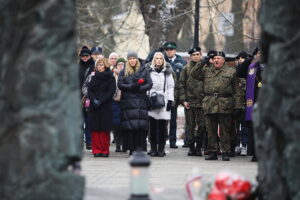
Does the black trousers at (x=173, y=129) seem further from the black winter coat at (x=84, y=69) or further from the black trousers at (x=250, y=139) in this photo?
the black trousers at (x=250, y=139)

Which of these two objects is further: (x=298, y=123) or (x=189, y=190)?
(x=189, y=190)

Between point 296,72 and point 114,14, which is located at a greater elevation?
point 114,14

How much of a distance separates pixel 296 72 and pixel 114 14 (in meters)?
37.2

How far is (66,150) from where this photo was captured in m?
8.23

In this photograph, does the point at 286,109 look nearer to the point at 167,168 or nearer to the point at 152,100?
the point at 167,168

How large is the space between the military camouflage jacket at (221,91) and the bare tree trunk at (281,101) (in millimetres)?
7698

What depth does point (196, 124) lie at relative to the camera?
60.3 ft

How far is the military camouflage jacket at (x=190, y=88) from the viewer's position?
60.0 ft

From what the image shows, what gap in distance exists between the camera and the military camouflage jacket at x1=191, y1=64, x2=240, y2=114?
16812 mm

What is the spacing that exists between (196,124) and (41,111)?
33.8 feet

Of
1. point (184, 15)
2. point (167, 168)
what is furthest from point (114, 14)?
point (167, 168)

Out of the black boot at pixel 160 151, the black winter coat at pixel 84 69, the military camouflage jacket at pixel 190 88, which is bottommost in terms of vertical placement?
the black boot at pixel 160 151

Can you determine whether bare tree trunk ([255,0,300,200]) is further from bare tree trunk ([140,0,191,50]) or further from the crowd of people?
bare tree trunk ([140,0,191,50])

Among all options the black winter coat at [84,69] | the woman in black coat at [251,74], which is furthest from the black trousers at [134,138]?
the black winter coat at [84,69]
